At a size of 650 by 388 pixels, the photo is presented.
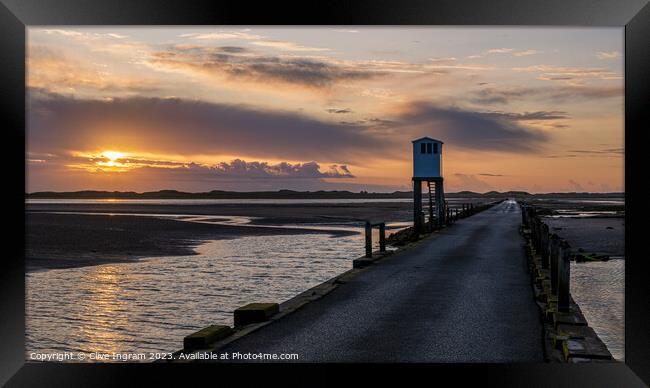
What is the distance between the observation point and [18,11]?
7.54 metres

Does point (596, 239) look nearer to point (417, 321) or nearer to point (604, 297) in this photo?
point (604, 297)

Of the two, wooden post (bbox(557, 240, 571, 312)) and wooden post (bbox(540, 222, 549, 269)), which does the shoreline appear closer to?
wooden post (bbox(540, 222, 549, 269))

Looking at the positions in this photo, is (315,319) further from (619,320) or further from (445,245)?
(445,245)

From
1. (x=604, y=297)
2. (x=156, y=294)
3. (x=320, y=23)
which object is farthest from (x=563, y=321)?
(x=156, y=294)

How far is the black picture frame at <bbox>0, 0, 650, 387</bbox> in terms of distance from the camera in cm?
739

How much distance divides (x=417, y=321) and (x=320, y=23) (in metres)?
5.26

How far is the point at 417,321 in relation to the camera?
34.9 feet

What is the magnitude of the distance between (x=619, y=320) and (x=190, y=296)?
36.1ft

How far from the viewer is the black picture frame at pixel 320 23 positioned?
7.39m

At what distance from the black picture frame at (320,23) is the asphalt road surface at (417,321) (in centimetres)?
82

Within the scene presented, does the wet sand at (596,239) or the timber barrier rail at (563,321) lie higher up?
the timber barrier rail at (563,321)

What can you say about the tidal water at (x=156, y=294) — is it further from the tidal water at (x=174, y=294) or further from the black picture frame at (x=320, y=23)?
the black picture frame at (x=320, y=23)

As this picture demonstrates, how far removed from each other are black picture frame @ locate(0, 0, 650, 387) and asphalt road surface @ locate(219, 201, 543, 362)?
0.82 meters

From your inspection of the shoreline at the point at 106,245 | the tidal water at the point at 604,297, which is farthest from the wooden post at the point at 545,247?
the shoreline at the point at 106,245
